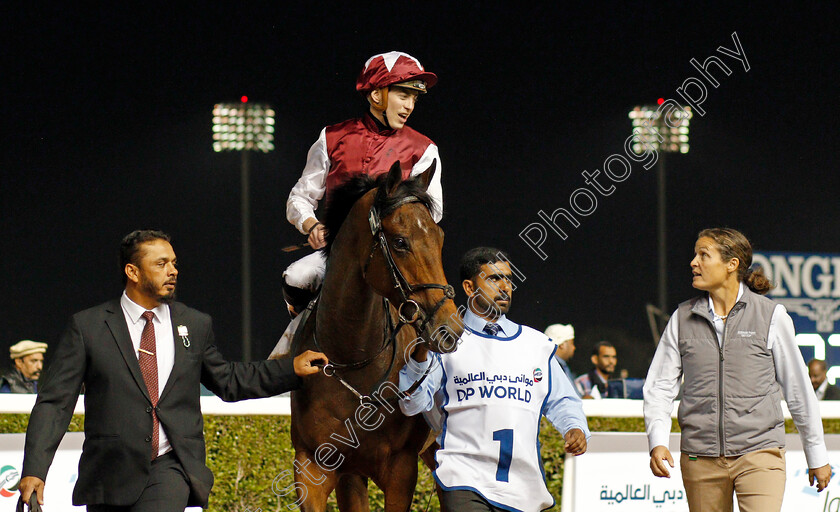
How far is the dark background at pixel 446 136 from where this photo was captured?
10773 mm

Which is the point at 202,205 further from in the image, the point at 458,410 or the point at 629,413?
the point at 458,410

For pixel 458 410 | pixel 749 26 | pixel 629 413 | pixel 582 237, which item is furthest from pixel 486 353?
pixel 749 26

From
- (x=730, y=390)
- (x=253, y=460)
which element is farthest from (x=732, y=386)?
(x=253, y=460)

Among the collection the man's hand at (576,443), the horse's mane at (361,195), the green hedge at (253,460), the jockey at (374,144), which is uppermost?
the jockey at (374,144)

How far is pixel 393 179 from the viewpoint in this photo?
2877 millimetres

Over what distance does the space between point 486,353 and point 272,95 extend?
899cm

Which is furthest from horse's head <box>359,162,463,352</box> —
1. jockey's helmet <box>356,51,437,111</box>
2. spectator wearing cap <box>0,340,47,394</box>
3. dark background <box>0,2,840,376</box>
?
dark background <box>0,2,840,376</box>

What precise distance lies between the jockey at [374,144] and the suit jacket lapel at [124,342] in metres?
0.82

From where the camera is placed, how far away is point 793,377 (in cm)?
A: 317

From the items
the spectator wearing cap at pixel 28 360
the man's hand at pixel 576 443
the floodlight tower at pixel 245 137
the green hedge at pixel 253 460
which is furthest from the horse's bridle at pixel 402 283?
the floodlight tower at pixel 245 137

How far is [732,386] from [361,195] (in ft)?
4.54

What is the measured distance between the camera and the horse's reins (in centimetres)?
265

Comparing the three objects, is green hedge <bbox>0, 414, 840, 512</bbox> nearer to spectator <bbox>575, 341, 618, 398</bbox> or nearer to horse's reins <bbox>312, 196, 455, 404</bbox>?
horse's reins <bbox>312, 196, 455, 404</bbox>

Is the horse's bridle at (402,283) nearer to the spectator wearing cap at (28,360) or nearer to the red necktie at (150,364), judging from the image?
the red necktie at (150,364)
